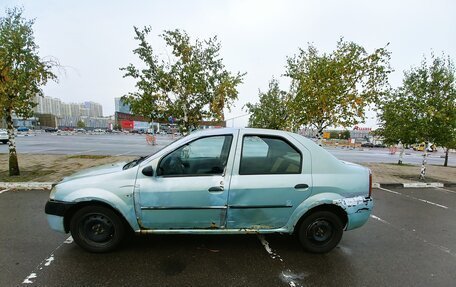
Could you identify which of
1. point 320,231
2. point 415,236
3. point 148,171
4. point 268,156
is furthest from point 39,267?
point 415,236

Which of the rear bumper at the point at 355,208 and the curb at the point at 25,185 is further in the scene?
the curb at the point at 25,185

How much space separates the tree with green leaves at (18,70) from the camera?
22.4 feet

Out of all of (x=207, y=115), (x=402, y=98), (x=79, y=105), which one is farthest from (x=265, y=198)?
(x=79, y=105)

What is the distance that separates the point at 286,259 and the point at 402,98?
9298 millimetres

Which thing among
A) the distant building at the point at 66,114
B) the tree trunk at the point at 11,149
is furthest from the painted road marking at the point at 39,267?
the distant building at the point at 66,114

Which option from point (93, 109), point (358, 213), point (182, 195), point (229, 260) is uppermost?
point (93, 109)

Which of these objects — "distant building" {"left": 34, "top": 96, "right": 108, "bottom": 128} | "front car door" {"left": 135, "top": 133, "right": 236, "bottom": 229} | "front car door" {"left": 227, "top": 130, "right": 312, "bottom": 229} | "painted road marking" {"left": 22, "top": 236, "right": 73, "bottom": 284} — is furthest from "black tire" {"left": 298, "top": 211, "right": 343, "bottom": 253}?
"distant building" {"left": 34, "top": 96, "right": 108, "bottom": 128}

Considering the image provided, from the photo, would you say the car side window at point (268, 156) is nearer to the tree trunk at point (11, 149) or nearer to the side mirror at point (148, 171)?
the side mirror at point (148, 171)

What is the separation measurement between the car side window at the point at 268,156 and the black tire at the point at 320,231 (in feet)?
2.45

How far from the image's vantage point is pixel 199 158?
3750 millimetres

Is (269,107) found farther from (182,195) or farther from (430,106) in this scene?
(182,195)

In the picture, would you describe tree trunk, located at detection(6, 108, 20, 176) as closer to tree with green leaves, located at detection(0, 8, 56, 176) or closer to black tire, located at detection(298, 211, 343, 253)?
tree with green leaves, located at detection(0, 8, 56, 176)

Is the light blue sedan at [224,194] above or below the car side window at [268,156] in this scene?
below

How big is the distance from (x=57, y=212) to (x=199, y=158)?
2016 millimetres
